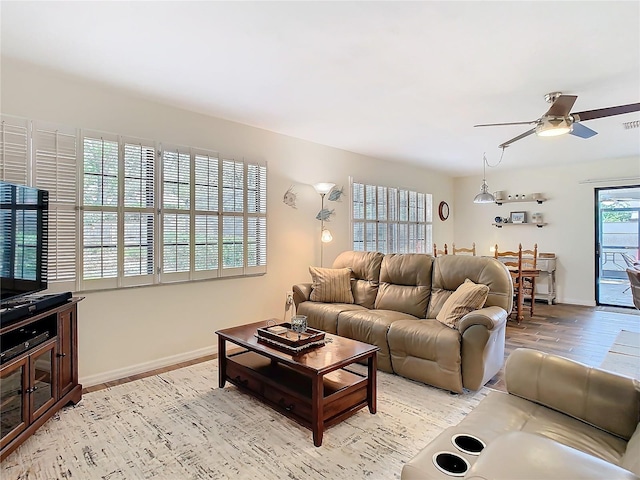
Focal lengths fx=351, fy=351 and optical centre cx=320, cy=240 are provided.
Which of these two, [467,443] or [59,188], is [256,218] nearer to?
[59,188]

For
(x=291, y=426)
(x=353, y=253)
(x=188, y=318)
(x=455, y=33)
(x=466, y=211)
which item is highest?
(x=455, y=33)

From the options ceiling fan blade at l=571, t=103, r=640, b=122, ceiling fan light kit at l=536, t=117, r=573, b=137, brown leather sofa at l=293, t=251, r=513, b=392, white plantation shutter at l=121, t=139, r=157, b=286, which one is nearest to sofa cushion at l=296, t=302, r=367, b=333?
brown leather sofa at l=293, t=251, r=513, b=392

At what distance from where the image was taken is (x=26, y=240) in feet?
7.55

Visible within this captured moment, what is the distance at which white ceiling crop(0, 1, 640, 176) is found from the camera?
196 centimetres

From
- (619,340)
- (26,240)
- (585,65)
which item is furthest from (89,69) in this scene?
(619,340)

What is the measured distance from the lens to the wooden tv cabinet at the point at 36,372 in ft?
6.32

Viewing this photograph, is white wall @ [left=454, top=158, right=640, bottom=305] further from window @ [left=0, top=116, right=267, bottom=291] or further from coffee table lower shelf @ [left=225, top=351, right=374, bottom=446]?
coffee table lower shelf @ [left=225, top=351, right=374, bottom=446]

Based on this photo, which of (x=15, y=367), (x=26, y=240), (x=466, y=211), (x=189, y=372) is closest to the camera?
(x=15, y=367)

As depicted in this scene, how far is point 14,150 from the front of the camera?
2.63 m

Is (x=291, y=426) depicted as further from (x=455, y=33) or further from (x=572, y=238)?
(x=572, y=238)

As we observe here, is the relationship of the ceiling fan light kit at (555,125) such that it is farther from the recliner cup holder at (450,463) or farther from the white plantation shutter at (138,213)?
the white plantation shutter at (138,213)

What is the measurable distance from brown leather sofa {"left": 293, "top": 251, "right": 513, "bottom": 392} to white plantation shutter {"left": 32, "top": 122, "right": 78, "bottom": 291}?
2.21m

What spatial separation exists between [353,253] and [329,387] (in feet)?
7.35

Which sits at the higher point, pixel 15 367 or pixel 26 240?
pixel 26 240
